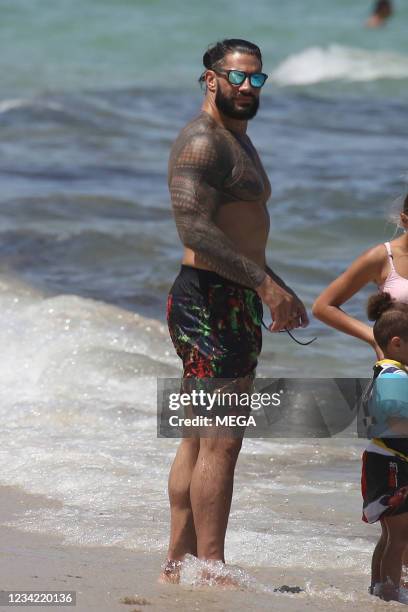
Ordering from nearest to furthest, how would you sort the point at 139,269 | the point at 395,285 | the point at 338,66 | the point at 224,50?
the point at 224,50 < the point at 395,285 < the point at 139,269 < the point at 338,66

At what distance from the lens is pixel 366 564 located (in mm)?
4520

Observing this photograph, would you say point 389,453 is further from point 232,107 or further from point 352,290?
point 232,107

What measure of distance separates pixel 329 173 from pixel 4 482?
10468 millimetres

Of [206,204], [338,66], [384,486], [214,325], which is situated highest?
[338,66]

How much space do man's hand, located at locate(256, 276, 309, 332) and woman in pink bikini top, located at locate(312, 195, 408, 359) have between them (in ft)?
0.88

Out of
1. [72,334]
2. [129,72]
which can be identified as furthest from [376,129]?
[72,334]

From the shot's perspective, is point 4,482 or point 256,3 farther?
point 256,3

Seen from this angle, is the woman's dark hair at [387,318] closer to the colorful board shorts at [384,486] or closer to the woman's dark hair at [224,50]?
the colorful board shorts at [384,486]

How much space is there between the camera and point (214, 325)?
396cm

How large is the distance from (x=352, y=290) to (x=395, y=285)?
158mm

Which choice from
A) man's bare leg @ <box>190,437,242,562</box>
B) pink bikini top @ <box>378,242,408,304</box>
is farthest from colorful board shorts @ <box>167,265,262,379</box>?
pink bikini top @ <box>378,242,408,304</box>

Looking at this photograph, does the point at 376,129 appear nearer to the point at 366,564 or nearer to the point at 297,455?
the point at 297,455

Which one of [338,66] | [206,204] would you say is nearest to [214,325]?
[206,204]

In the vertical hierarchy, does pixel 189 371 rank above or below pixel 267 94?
below
